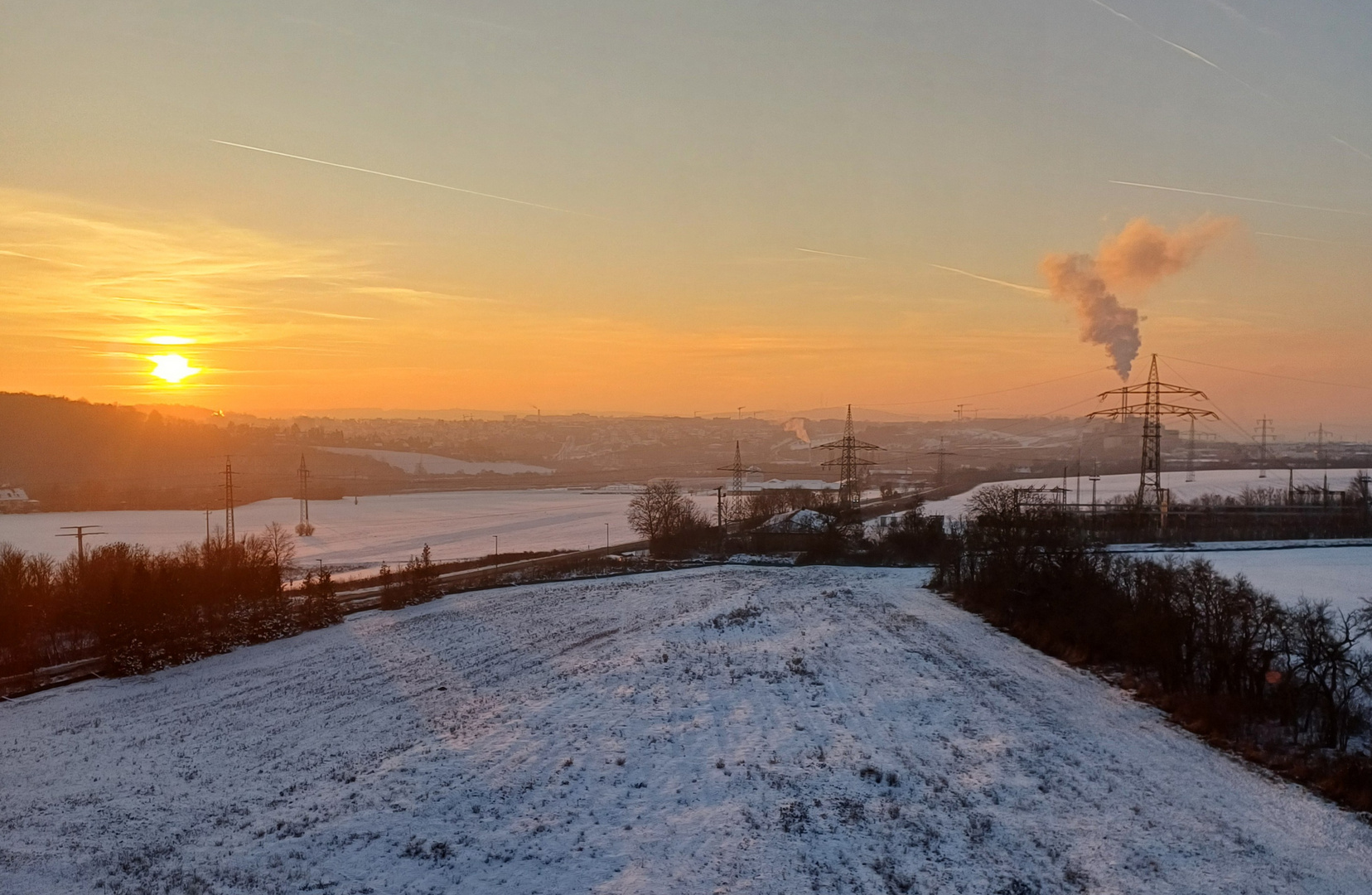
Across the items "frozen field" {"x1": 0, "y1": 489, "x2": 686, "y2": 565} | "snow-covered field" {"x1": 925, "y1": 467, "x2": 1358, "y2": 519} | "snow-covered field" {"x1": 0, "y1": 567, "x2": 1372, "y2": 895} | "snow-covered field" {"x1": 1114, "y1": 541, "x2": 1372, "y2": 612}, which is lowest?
"frozen field" {"x1": 0, "y1": 489, "x2": 686, "y2": 565}

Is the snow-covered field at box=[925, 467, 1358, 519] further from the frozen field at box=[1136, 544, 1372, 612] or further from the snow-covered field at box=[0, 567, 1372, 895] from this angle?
the snow-covered field at box=[0, 567, 1372, 895]

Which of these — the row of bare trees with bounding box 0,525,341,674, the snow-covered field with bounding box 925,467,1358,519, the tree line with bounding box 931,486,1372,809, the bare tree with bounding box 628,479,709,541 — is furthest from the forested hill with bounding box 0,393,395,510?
the tree line with bounding box 931,486,1372,809

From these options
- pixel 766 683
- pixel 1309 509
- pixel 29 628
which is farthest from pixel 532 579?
pixel 1309 509

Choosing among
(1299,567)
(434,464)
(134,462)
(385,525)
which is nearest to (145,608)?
(1299,567)

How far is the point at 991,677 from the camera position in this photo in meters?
27.4

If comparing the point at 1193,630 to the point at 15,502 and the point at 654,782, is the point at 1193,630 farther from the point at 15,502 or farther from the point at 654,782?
the point at 15,502

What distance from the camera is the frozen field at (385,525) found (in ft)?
230

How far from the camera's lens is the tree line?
2134cm

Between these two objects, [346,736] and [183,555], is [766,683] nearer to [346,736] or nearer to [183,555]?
[346,736]

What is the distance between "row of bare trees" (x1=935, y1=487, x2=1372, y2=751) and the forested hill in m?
91.1

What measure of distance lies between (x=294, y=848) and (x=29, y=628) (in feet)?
93.0

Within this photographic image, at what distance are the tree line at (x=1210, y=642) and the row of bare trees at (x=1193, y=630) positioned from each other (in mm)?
43

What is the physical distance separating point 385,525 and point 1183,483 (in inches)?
3864

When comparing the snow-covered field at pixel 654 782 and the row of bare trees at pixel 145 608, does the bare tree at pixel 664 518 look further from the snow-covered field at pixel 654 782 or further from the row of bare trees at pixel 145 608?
the snow-covered field at pixel 654 782
